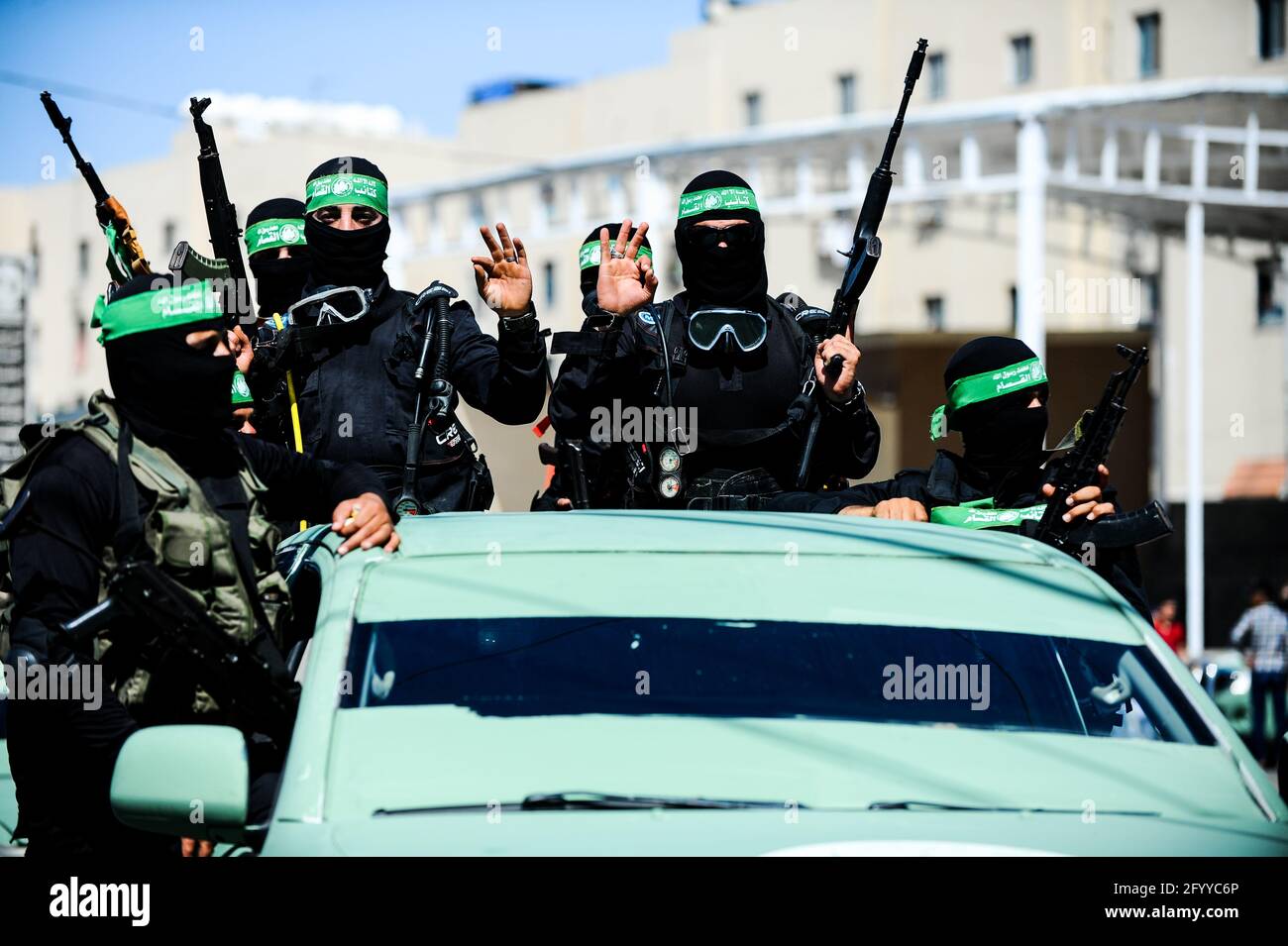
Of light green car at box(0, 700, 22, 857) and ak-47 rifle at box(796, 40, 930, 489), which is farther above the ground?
ak-47 rifle at box(796, 40, 930, 489)

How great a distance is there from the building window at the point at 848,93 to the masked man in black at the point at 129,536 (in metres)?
44.4

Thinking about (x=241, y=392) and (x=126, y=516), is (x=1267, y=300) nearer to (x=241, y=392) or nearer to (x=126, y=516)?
(x=241, y=392)

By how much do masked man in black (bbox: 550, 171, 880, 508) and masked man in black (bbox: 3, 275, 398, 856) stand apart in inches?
66.6

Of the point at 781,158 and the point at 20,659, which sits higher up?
the point at 781,158

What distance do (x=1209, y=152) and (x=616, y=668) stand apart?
60.7 ft

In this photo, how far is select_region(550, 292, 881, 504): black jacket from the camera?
19.0 ft

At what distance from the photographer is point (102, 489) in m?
3.79

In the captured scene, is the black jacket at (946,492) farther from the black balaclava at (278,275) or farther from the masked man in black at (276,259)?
the black balaclava at (278,275)

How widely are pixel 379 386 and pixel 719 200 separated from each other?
1.20 metres

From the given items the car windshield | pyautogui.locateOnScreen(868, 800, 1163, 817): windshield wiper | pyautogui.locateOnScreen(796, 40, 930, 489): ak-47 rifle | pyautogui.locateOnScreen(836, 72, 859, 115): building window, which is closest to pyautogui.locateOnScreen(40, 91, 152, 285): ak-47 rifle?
pyautogui.locateOnScreen(796, 40, 930, 489): ak-47 rifle

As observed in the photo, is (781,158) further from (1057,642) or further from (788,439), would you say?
(1057,642)

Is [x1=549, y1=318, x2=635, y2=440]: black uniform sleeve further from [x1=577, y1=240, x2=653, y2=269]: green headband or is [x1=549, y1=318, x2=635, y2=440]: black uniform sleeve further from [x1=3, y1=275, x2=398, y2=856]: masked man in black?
[x1=3, y1=275, x2=398, y2=856]: masked man in black

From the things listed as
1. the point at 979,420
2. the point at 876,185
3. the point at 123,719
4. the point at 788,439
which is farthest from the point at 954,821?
the point at 876,185
